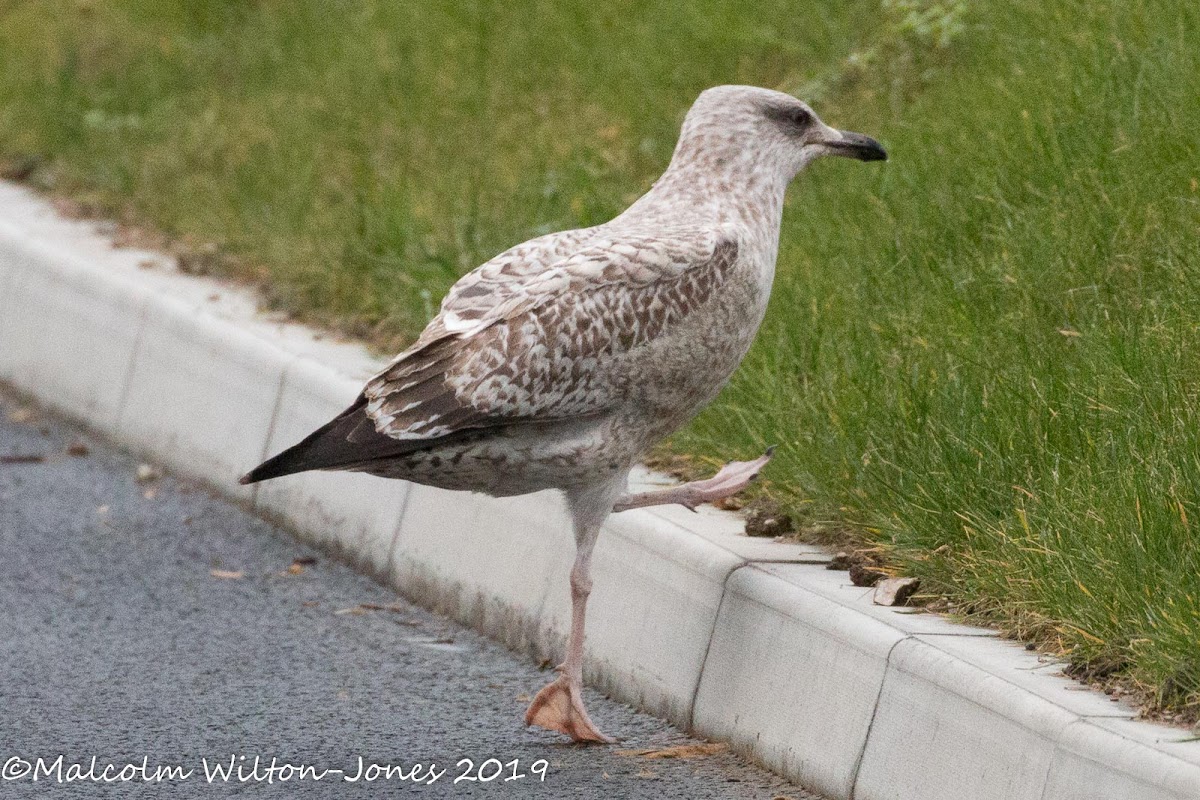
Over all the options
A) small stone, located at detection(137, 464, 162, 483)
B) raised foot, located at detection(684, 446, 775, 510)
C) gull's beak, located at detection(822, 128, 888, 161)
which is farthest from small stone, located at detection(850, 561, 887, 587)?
small stone, located at detection(137, 464, 162, 483)

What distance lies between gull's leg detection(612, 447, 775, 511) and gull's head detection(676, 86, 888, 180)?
2.57ft

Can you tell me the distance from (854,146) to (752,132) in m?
0.38

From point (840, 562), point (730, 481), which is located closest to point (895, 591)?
point (840, 562)

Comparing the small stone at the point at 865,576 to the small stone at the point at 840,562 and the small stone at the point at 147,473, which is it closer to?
the small stone at the point at 840,562

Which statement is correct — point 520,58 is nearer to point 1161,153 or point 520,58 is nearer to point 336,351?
point 336,351

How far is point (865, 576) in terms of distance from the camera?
514 centimetres

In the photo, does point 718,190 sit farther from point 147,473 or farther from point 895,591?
point 147,473

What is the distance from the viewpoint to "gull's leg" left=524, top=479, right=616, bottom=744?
16.8 ft

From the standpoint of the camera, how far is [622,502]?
5461 millimetres

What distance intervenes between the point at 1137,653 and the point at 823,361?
202 cm

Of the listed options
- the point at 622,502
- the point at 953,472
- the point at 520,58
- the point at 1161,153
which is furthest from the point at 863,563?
the point at 520,58

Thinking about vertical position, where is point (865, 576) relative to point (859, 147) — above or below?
below

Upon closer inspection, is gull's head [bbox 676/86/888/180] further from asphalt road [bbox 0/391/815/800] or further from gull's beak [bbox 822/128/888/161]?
asphalt road [bbox 0/391/815/800]

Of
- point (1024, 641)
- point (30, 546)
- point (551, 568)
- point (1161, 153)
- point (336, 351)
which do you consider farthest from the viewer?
point (336, 351)
